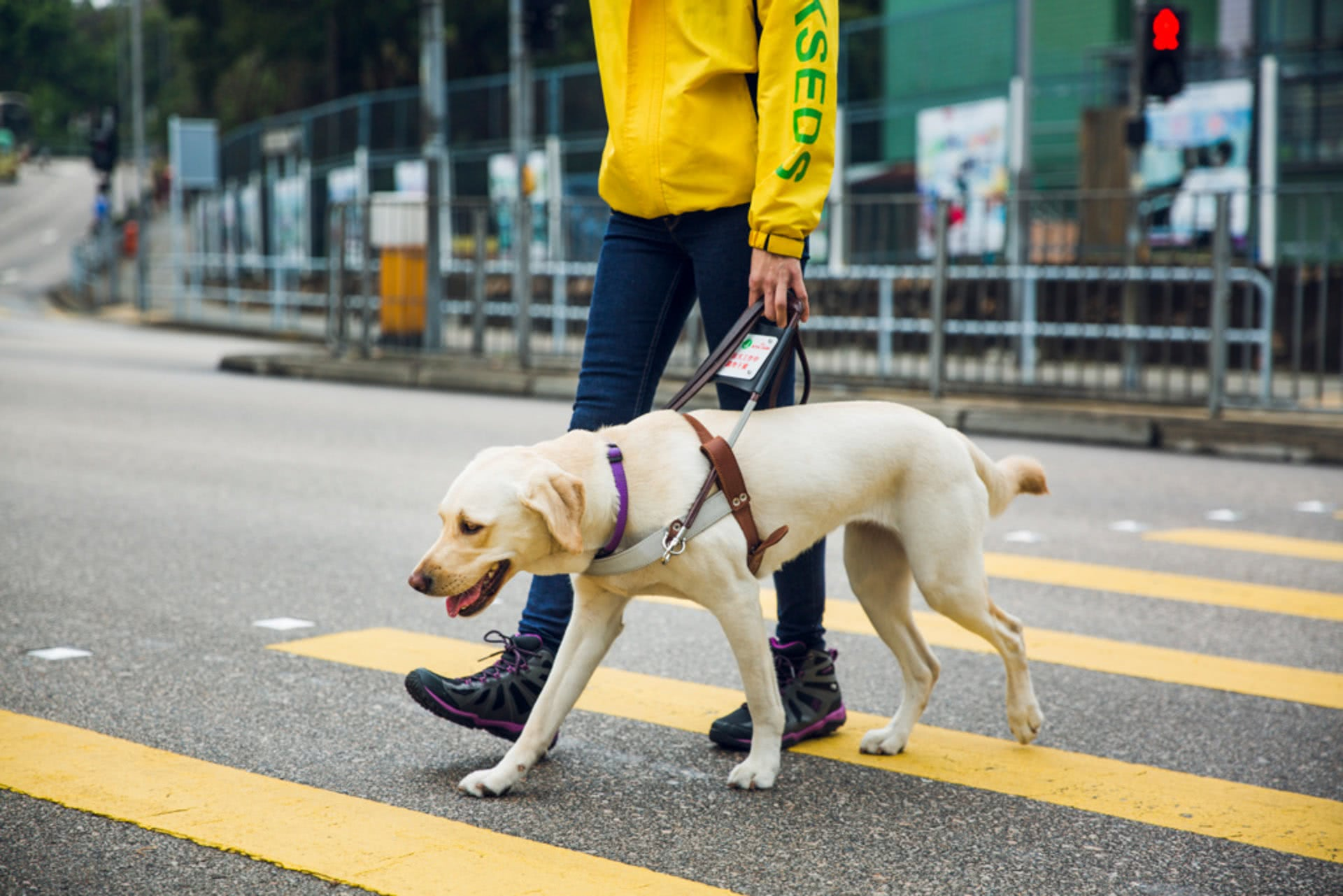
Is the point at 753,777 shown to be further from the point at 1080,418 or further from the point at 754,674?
the point at 1080,418

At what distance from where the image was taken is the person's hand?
332 centimetres

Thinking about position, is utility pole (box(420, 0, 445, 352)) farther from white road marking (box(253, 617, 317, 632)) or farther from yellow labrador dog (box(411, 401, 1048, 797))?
yellow labrador dog (box(411, 401, 1048, 797))

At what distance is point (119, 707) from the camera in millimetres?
3670

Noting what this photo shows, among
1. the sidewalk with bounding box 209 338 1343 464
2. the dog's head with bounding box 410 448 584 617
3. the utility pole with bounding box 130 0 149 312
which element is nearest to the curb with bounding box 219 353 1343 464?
the sidewalk with bounding box 209 338 1343 464

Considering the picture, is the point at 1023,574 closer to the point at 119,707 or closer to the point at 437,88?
the point at 119,707

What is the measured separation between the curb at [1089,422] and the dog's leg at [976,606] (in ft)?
21.4

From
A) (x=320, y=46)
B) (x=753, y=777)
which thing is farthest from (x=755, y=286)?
(x=320, y=46)

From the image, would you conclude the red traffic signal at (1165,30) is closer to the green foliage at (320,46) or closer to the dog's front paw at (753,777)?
the dog's front paw at (753,777)

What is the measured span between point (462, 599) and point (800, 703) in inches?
39.4

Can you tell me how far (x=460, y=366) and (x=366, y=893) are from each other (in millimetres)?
12211

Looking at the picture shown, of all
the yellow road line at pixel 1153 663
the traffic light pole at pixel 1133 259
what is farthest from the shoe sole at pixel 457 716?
the traffic light pole at pixel 1133 259

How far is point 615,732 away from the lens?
361 cm

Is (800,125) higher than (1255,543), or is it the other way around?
(800,125)

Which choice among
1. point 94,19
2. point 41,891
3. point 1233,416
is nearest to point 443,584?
point 41,891
